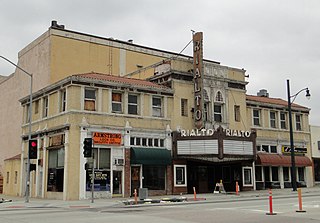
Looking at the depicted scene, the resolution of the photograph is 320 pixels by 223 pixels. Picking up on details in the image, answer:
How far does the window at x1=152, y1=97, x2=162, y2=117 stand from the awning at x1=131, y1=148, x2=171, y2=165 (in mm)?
3153

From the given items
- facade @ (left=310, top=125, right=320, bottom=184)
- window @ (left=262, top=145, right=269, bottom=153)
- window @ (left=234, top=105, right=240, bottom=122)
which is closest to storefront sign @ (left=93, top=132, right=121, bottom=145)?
window @ (left=234, top=105, right=240, bottom=122)

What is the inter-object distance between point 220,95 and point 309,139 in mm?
14824

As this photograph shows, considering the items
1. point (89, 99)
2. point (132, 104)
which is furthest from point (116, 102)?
point (89, 99)

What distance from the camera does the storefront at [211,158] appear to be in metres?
35.3

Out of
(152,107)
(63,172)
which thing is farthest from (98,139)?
(152,107)

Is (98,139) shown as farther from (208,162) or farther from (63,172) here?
(208,162)

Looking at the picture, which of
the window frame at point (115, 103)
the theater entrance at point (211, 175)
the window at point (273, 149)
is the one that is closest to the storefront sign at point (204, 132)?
the theater entrance at point (211, 175)

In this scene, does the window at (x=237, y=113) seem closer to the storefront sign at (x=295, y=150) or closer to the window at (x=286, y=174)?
the storefront sign at (x=295, y=150)

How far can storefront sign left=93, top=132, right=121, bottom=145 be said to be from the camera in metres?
32.2

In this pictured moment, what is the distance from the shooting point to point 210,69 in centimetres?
3919

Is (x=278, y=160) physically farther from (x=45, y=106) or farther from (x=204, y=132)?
(x=45, y=106)

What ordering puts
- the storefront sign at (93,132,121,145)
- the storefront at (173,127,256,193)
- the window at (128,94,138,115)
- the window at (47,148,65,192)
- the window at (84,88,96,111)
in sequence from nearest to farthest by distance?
1. the storefront sign at (93,132,121,145)
2. the window at (47,148,65,192)
3. the window at (84,88,96,111)
4. the window at (128,94,138,115)
5. the storefront at (173,127,256,193)

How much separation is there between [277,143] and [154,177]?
52.9 ft

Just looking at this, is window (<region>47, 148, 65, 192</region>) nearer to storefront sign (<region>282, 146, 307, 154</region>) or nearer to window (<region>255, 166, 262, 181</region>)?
window (<region>255, 166, 262, 181</region>)
